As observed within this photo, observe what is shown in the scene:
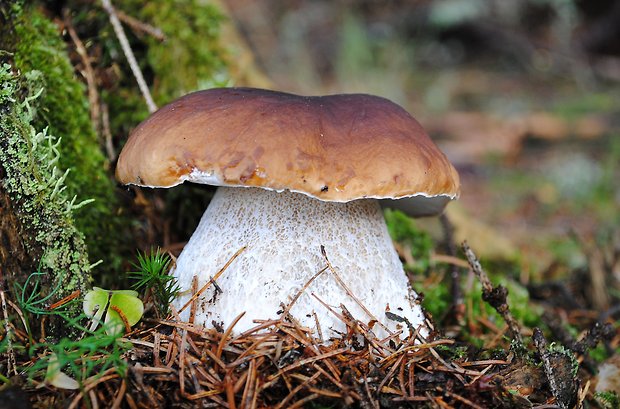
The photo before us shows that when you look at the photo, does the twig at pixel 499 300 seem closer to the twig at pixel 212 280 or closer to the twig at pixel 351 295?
the twig at pixel 351 295

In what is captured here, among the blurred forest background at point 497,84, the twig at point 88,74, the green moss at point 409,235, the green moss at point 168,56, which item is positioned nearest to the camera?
the twig at point 88,74

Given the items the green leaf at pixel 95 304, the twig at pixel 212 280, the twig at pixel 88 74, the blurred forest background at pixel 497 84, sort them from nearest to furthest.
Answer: the green leaf at pixel 95 304 < the twig at pixel 212 280 < the twig at pixel 88 74 < the blurred forest background at pixel 497 84

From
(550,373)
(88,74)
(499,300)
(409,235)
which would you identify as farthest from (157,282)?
(409,235)

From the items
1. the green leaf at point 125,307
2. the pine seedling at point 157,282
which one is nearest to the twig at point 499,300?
the pine seedling at point 157,282

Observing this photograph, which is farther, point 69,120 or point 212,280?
point 69,120

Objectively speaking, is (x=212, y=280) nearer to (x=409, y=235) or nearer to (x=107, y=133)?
(x=107, y=133)

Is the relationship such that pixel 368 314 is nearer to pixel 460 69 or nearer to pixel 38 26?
pixel 38 26
